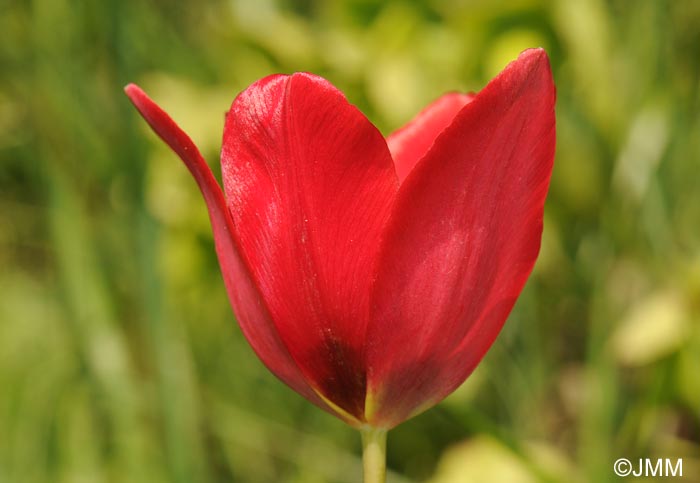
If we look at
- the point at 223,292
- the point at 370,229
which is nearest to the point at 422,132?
the point at 370,229

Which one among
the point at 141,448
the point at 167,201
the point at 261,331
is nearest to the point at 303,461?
the point at 141,448

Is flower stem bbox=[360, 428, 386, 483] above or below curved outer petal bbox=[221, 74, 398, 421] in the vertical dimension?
below

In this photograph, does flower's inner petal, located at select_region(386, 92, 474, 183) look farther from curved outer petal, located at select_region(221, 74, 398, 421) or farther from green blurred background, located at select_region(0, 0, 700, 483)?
green blurred background, located at select_region(0, 0, 700, 483)

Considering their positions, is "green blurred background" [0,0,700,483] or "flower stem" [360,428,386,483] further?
"green blurred background" [0,0,700,483]

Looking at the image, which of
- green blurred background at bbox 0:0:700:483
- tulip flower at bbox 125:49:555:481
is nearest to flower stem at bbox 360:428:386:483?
tulip flower at bbox 125:49:555:481

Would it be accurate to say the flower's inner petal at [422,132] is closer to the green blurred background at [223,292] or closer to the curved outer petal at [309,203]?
the curved outer petal at [309,203]

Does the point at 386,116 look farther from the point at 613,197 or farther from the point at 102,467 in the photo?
the point at 102,467

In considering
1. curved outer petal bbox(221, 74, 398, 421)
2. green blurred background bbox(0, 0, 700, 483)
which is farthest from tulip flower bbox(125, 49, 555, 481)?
green blurred background bbox(0, 0, 700, 483)
